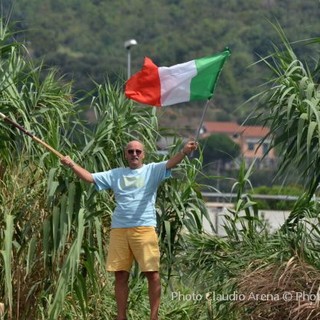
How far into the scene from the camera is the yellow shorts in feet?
24.3

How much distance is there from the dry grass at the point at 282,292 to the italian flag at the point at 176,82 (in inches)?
49.4

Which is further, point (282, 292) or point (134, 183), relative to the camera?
point (134, 183)

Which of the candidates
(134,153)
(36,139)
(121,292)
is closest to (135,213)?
(134,153)

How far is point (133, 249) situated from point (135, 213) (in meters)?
0.24

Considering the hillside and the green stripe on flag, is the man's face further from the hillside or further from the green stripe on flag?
the hillside

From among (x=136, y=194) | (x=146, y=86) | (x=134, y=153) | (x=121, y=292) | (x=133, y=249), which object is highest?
(x=146, y=86)

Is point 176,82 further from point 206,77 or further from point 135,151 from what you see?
point 135,151

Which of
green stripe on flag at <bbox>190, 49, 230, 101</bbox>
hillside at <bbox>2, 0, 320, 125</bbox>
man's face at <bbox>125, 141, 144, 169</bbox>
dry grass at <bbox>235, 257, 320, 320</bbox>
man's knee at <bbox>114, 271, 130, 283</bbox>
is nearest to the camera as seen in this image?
dry grass at <bbox>235, 257, 320, 320</bbox>

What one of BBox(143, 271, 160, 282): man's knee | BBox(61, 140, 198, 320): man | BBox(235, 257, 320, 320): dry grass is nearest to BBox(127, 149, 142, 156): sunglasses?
BBox(61, 140, 198, 320): man

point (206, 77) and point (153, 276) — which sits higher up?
point (206, 77)

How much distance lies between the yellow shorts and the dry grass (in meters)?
0.63

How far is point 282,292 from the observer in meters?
7.25

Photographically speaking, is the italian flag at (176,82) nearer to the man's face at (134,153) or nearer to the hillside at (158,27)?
the man's face at (134,153)

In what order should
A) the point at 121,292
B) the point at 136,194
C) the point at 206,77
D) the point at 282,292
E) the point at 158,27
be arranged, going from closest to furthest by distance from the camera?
the point at 282,292
the point at 136,194
the point at 121,292
the point at 206,77
the point at 158,27
